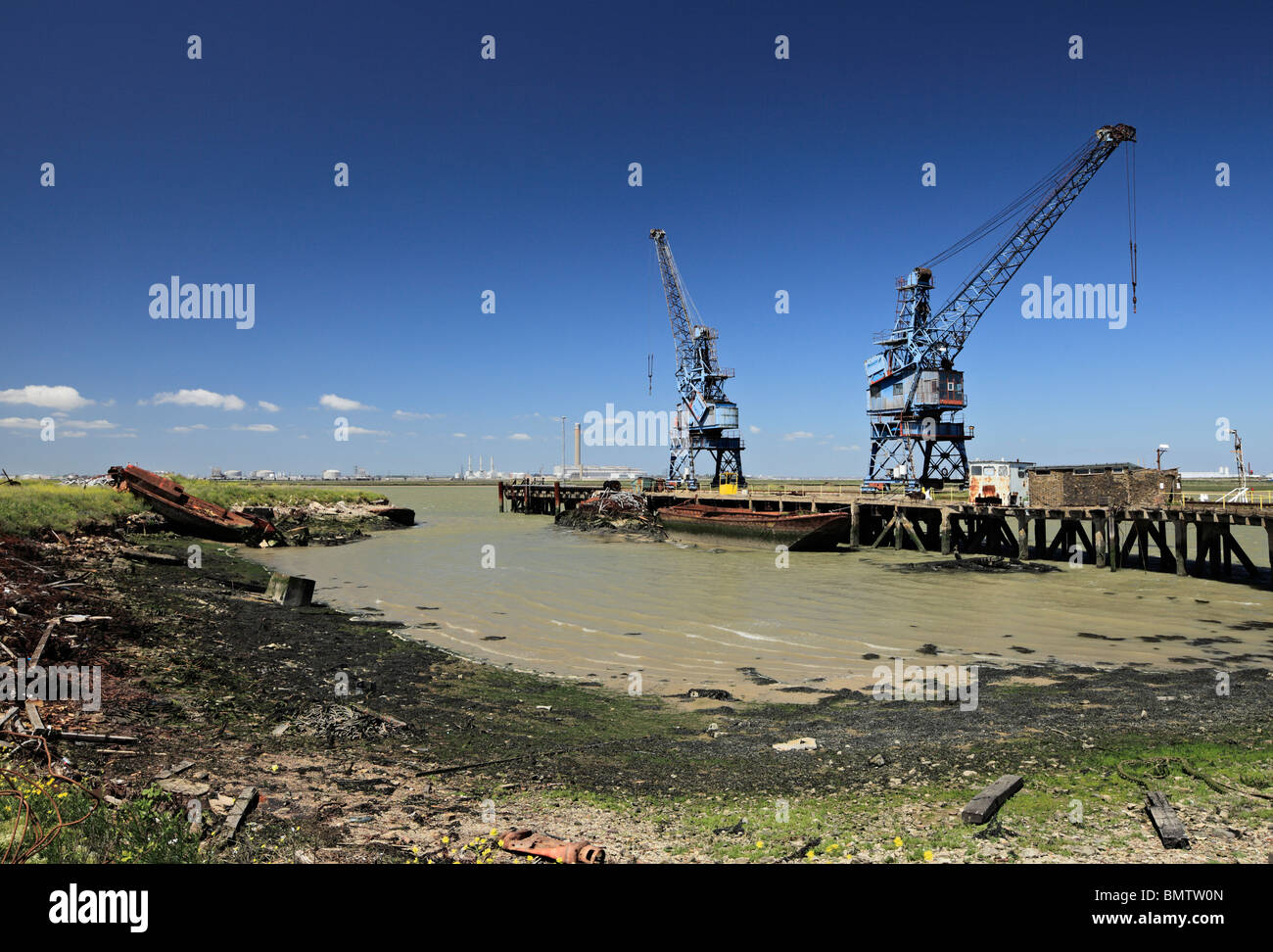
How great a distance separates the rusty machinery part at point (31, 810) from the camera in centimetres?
489

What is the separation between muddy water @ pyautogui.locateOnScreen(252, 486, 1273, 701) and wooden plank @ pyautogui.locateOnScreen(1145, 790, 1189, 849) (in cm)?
591

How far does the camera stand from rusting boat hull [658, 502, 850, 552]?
4022 centimetres

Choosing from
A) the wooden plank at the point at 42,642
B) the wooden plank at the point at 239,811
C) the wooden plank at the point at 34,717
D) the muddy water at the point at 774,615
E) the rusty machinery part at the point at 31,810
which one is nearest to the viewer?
the rusty machinery part at the point at 31,810

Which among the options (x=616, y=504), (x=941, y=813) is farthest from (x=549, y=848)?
(x=616, y=504)

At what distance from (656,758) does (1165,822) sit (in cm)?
519

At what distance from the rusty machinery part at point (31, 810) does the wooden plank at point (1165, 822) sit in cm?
851

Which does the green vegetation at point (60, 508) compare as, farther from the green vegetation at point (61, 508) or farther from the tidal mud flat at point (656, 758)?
the tidal mud flat at point (656, 758)

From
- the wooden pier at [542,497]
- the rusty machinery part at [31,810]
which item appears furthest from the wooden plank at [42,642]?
the wooden pier at [542,497]

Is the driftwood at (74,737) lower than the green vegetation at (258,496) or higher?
lower

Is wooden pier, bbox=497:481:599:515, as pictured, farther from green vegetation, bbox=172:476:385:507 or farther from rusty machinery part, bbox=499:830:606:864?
rusty machinery part, bbox=499:830:606:864
